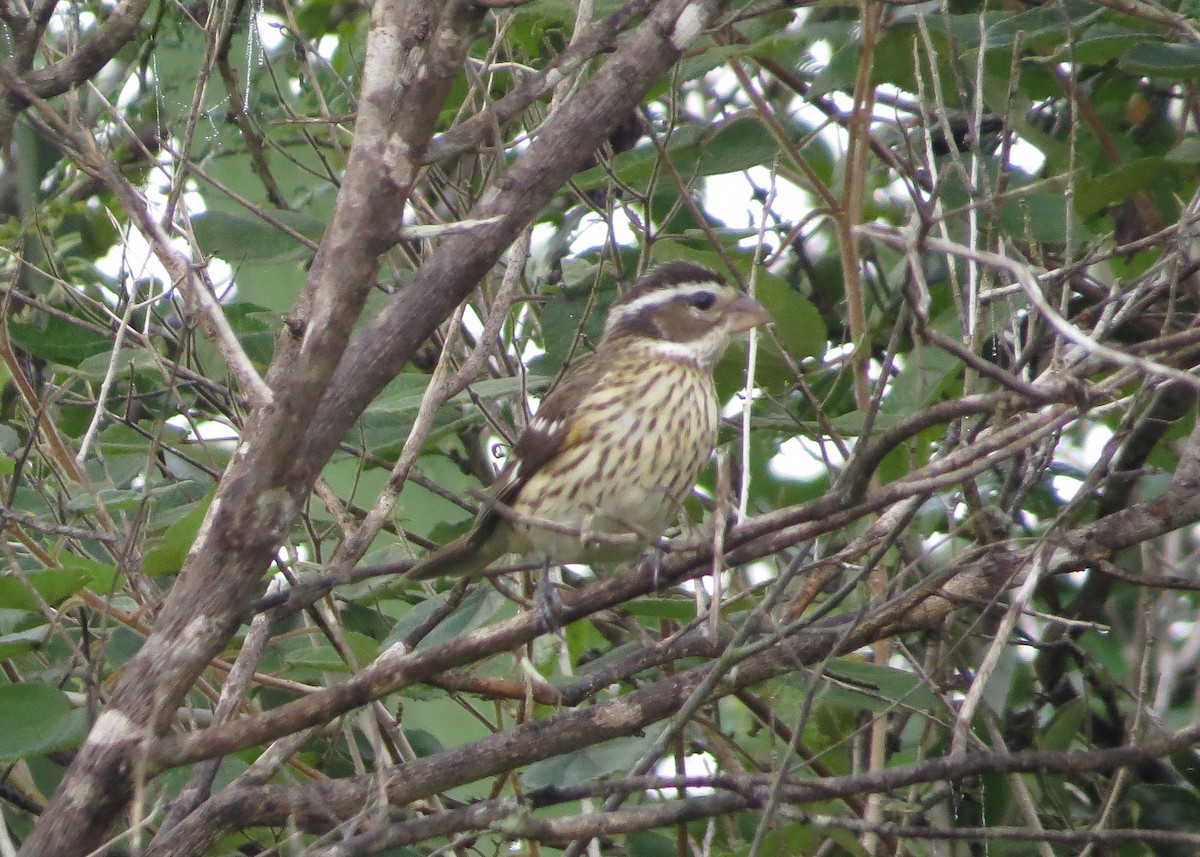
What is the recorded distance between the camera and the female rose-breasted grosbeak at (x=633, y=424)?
4.91 m

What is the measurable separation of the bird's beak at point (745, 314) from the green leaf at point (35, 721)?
7.52ft

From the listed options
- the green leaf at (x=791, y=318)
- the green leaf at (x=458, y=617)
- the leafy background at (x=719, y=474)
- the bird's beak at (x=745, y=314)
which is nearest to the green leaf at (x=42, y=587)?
the leafy background at (x=719, y=474)

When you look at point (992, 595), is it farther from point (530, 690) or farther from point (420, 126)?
point (420, 126)

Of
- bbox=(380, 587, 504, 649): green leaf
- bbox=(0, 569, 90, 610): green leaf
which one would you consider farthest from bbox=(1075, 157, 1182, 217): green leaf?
bbox=(0, 569, 90, 610): green leaf

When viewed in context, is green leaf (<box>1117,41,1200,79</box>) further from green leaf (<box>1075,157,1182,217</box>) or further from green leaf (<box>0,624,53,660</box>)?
green leaf (<box>0,624,53,660</box>)

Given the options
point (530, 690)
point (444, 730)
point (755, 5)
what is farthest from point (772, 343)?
point (444, 730)

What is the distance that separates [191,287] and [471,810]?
134 cm

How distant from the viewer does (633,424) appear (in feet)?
16.6

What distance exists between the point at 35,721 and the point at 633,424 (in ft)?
7.06

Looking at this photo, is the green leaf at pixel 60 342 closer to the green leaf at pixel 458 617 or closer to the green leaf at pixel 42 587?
the green leaf at pixel 42 587

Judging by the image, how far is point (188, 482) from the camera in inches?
198

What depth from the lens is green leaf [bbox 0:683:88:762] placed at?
12.0 feet

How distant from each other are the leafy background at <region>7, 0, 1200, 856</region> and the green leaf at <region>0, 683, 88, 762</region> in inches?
0.4

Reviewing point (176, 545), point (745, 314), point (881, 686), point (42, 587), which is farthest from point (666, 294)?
point (42, 587)
